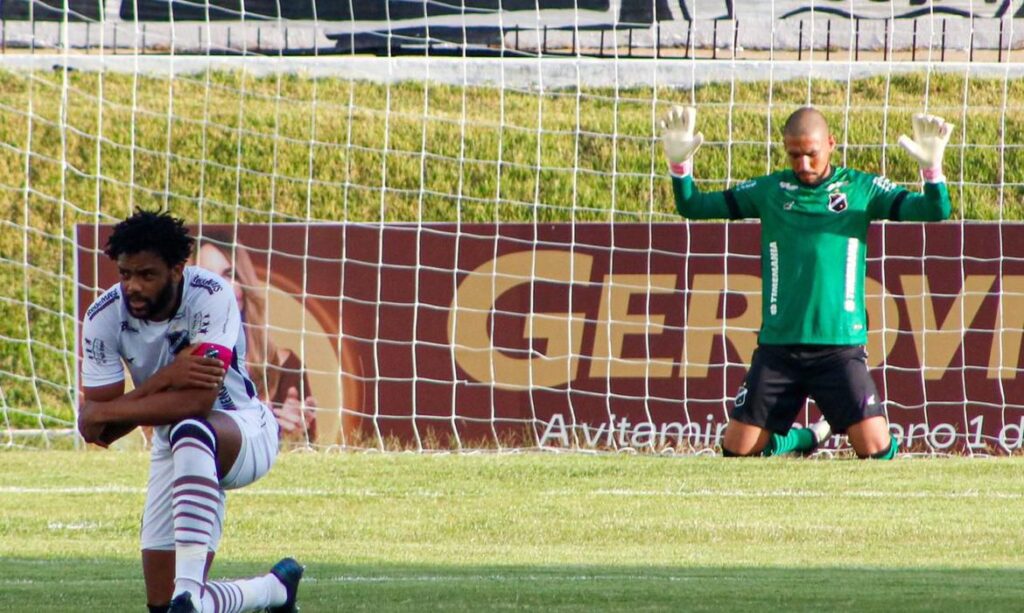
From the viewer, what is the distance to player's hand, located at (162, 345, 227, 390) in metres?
5.87

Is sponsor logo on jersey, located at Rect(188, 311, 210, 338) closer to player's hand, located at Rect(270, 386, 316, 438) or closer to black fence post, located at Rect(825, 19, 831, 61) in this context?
player's hand, located at Rect(270, 386, 316, 438)

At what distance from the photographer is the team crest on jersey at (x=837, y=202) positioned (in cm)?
888

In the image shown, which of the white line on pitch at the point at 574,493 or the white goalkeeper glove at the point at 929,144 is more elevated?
the white goalkeeper glove at the point at 929,144

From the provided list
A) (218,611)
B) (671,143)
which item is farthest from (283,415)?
(218,611)

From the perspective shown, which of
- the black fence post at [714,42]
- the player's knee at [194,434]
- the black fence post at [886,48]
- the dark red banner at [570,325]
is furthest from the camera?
the black fence post at [714,42]

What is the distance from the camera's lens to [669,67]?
23094 mm

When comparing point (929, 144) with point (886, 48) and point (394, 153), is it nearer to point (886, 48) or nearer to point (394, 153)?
point (394, 153)

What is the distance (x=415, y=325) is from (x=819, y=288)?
6.19 metres

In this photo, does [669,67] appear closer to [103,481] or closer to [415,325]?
[415,325]

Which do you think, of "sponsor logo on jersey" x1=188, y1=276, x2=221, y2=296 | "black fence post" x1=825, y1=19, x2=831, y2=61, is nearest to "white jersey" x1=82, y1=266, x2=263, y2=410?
"sponsor logo on jersey" x1=188, y1=276, x2=221, y2=296

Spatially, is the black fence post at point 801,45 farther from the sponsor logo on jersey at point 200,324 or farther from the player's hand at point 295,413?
the sponsor logo on jersey at point 200,324

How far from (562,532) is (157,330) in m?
5.21

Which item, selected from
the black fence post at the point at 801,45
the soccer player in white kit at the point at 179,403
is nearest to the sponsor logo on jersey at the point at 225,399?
the soccer player in white kit at the point at 179,403

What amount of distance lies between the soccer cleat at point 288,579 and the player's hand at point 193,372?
808 mm
